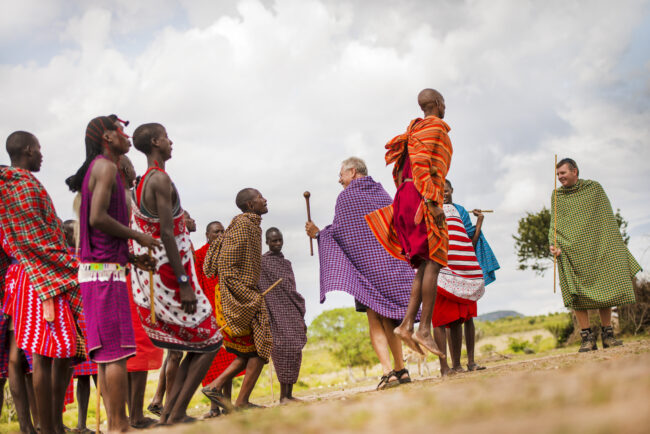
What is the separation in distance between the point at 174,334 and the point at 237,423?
207cm

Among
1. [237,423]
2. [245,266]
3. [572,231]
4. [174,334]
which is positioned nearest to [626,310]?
[572,231]

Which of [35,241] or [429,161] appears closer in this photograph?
[35,241]

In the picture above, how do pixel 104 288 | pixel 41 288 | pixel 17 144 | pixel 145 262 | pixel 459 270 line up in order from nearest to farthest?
pixel 104 288
pixel 145 262
pixel 41 288
pixel 17 144
pixel 459 270

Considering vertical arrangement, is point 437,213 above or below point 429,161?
below

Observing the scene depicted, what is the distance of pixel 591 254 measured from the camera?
27.8 feet

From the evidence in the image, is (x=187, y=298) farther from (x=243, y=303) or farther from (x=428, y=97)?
(x=428, y=97)

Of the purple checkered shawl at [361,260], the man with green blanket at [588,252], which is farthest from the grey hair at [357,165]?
the man with green blanket at [588,252]

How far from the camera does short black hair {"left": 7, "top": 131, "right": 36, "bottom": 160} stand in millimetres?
5227

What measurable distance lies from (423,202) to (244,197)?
6.90 feet

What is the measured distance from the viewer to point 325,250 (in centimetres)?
697

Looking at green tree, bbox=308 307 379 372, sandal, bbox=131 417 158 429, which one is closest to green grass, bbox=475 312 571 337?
green tree, bbox=308 307 379 372

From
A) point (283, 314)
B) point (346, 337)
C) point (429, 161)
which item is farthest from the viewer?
point (346, 337)

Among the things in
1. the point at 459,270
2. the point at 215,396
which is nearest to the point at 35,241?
the point at 215,396

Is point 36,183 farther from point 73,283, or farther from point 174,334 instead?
point 174,334
